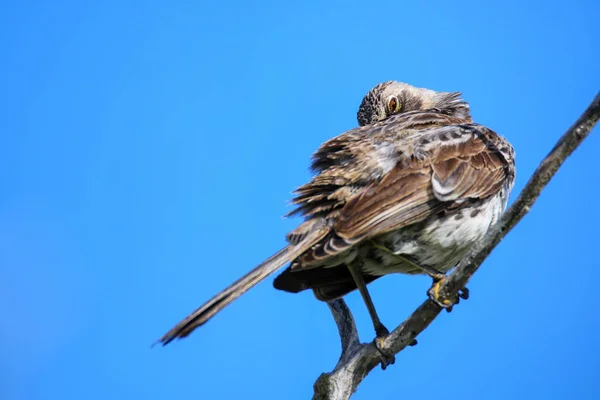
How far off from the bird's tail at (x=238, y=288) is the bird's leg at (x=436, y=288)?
2.27 ft

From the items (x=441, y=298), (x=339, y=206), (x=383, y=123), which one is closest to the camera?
(x=441, y=298)

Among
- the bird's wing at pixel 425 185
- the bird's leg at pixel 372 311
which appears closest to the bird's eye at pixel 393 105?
the bird's wing at pixel 425 185

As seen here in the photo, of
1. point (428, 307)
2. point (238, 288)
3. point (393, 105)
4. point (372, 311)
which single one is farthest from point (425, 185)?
point (393, 105)

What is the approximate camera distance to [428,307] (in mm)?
6016

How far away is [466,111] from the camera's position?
874 cm

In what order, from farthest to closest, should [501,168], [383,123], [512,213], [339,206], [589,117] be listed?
[383,123]
[501,168]
[339,206]
[512,213]
[589,117]

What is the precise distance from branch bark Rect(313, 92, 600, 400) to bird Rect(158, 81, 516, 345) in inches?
7.0

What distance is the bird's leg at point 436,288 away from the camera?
19.6 ft

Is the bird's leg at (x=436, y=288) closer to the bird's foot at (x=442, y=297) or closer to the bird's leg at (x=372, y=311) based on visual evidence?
the bird's foot at (x=442, y=297)

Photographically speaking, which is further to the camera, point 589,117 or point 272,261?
point 272,261

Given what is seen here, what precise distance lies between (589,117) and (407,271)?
9.19 feet

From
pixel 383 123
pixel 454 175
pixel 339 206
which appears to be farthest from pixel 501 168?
pixel 339 206

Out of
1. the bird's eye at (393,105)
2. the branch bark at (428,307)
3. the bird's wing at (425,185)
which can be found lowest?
the branch bark at (428,307)

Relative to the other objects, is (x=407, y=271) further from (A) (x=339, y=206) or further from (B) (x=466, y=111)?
(B) (x=466, y=111)
